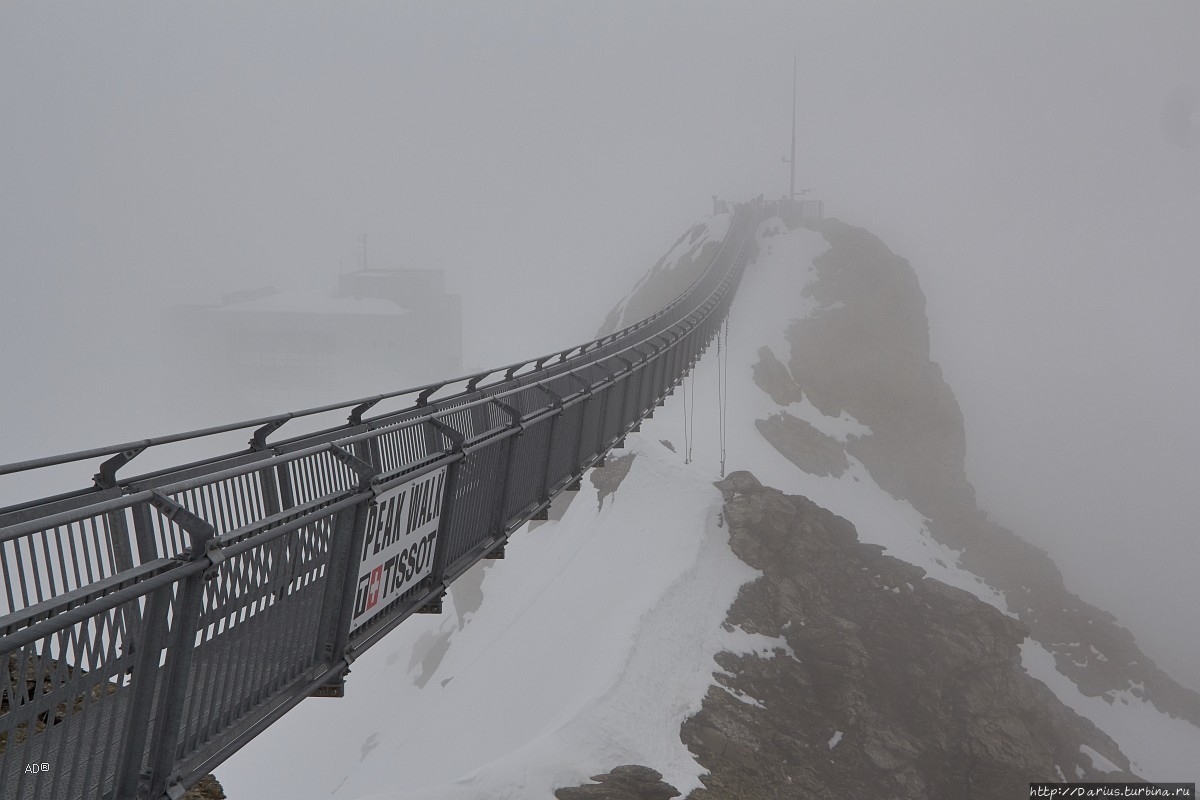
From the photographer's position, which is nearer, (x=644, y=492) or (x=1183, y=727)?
(x=644, y=492)

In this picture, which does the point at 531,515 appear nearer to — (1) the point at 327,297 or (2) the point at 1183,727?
(2) the point at 1183,727

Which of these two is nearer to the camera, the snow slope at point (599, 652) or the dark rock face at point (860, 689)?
the snow slope at point (599, 652)

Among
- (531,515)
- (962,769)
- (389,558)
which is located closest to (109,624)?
(389,558)

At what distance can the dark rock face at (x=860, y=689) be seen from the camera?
1878 centimetres

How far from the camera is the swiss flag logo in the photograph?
714 cm

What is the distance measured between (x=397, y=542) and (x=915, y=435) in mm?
48875

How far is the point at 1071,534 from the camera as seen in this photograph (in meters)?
76.9

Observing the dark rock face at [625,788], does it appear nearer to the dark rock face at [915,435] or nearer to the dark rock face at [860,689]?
the dark rock face at [860,689]

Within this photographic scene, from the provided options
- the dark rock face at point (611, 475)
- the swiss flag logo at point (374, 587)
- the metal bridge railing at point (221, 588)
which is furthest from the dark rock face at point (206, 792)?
the dark rock face at point (611, 475)

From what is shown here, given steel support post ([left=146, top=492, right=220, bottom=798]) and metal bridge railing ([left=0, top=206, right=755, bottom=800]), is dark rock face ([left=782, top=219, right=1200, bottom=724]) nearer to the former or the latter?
metal bridge railing ([left=0, top=206, right=755, bottom=800])

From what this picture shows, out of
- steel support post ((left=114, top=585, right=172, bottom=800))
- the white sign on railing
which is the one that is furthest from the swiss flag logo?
steel support post ((left=114, top=585, right=172, bottom=800))

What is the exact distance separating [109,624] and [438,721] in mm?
20087

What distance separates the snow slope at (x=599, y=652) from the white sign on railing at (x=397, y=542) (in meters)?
7.75

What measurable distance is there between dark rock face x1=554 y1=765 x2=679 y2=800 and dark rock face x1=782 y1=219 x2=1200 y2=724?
25.9 metres
